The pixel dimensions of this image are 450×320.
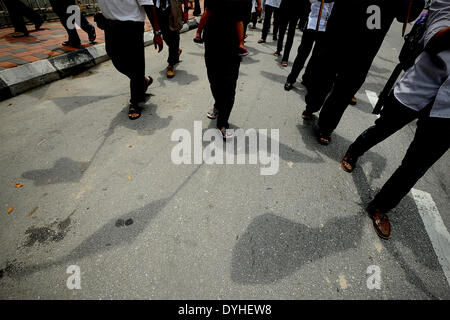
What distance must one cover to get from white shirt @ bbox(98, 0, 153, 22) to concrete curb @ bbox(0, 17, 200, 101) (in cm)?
212

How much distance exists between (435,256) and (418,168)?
2.53 ft

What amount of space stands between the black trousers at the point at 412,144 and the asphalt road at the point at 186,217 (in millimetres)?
363

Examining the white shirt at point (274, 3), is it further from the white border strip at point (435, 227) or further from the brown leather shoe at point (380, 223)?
the brown leather shoe at point (380, 223)

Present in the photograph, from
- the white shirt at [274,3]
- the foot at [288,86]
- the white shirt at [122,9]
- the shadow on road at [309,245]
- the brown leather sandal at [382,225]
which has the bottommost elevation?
the shadow on road at [309,245]

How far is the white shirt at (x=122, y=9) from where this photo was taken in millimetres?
2410

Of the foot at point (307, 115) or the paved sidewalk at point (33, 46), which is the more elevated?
the paved sidewalk at point (33, 46)

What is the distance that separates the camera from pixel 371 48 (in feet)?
7.06

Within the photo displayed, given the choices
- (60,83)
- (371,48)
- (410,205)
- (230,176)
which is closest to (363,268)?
(410,205)

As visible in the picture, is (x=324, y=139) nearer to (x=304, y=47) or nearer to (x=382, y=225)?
(x=382, y=225)

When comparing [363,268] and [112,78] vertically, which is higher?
[112,78]

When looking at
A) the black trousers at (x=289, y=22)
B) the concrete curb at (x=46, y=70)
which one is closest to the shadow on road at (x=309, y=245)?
the black trousers at (x=289, y=22)

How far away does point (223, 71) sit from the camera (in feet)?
8.04
